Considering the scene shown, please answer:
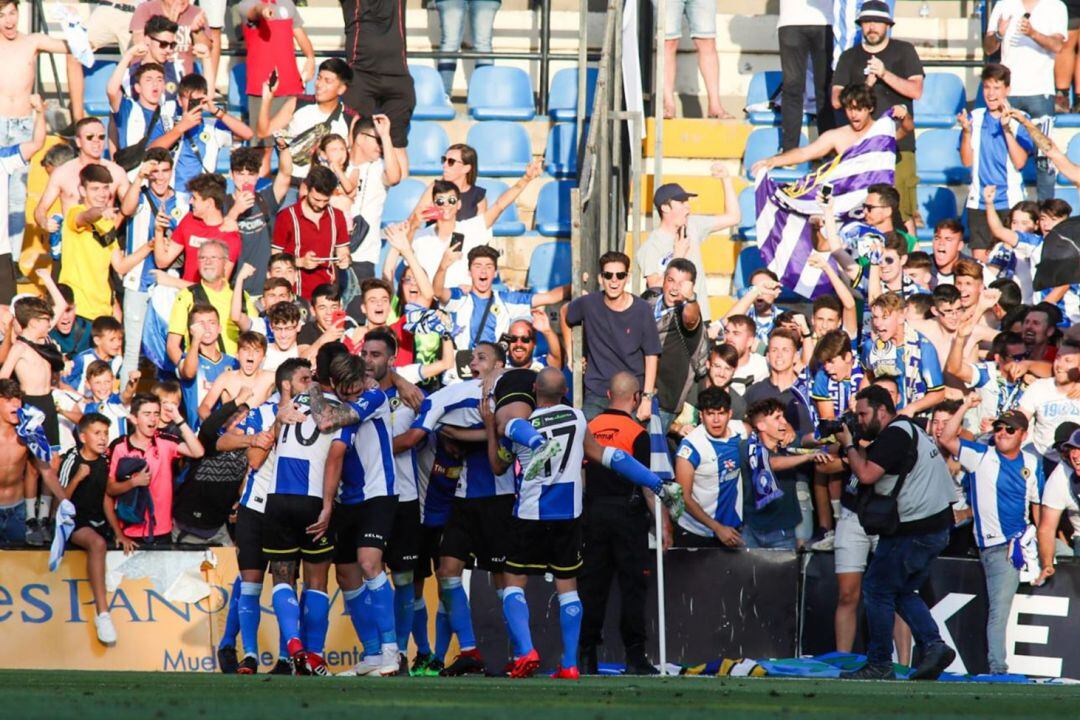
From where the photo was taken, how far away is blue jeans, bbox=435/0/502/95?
50.4 ft

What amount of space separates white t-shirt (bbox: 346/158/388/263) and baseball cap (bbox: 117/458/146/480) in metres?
2.90

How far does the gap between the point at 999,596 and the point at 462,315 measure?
13.9 ft

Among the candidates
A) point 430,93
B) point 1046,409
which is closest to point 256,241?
point 430,93

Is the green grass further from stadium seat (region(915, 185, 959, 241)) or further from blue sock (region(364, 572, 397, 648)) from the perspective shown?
stadium seat (region(915, 185, 959, 241))

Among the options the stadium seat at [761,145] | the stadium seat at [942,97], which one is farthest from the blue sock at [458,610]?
the stadium seat at [942,97]

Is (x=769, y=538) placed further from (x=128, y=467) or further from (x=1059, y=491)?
(x=128, y=467)

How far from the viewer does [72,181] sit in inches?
520

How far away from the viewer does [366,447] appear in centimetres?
1010

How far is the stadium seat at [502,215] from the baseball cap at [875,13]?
10.8 ft

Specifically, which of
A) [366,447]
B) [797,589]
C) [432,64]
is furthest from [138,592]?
[432,64]

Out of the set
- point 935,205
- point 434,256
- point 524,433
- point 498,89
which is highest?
point 498,89

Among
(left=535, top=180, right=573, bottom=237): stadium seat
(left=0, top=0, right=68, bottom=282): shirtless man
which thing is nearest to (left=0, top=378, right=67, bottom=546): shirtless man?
(left=0, top=0, right=68, bottom=282): shirtless man

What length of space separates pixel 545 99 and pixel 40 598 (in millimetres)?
6541

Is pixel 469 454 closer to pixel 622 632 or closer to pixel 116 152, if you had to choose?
pixel 622 632
